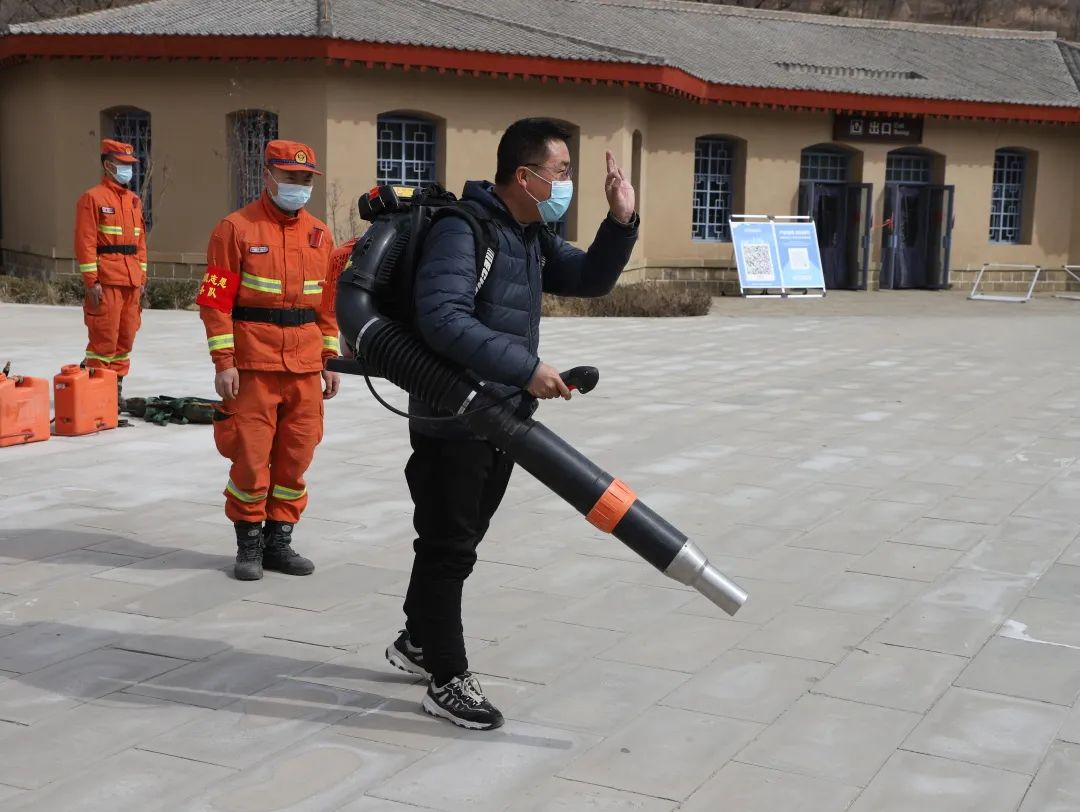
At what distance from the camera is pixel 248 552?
5988 mm

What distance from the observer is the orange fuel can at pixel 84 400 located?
29.8 feet

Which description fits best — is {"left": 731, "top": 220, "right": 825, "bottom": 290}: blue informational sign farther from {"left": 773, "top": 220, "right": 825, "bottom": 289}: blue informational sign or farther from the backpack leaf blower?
the backpack leaf blower

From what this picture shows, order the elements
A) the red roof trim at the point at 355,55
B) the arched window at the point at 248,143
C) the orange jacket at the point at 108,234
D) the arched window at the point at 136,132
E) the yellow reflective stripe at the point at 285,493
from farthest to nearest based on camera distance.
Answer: the arched window at the point at 136,132 < the arched window at the point at 248,143 < the red roof trim at the point at 355,55 < the orange jacket at the point at 108,234 < the yellow reflective stripe at the point at 285,493

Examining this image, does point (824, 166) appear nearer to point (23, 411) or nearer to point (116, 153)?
point (116, 153)

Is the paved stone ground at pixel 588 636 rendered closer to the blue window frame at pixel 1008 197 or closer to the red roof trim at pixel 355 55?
the red roof trim at pixel 355 55

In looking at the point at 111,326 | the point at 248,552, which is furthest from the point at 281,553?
the point at 111,326

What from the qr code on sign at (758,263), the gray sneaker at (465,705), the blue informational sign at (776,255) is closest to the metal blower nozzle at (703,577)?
the gray sneaker at (465,705)

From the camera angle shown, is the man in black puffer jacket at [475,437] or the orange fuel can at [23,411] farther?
the orange fuel can at [23,411]

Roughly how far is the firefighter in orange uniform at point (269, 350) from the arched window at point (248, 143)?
15438 mm

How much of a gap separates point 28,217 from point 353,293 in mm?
21039

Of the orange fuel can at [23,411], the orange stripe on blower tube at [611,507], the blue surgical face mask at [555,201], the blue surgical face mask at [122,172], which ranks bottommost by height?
the orange fuel can at [23,411]

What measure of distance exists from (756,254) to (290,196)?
Result: 62.6 ft

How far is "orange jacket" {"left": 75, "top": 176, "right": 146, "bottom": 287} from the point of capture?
388 inches

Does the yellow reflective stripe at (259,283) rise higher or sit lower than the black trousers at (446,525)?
higher
